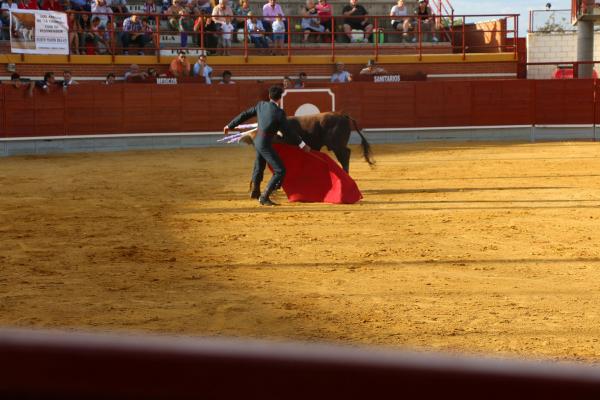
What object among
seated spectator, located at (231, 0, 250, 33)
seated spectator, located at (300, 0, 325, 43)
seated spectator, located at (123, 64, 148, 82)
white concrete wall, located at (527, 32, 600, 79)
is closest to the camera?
seated spectator, located at (123, 64, 148, 82)

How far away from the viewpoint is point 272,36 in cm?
2322

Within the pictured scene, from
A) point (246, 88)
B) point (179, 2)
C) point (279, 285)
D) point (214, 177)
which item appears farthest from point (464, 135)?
point (279, 285)

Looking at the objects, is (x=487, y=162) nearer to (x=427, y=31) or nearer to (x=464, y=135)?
(x=464, y=135)

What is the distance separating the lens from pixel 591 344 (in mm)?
4523

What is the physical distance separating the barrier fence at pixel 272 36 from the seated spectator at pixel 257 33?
1.0 inches

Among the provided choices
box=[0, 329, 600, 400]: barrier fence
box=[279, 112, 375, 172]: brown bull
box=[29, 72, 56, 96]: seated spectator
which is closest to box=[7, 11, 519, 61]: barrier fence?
box=[29, 72, 56, 96]: seated spectator

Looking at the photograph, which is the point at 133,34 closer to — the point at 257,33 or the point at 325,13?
the point at 257,33

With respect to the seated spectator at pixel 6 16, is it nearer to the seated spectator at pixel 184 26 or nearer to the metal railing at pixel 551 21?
the seated spectator at pixel 184 26

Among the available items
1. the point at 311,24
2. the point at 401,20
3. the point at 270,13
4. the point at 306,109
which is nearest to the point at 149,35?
the point at 270,13

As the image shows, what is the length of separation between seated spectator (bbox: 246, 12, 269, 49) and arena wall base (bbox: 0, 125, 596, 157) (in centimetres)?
317

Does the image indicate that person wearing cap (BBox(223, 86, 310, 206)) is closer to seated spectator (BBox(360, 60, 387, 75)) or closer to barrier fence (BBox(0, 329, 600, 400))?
barrier fence (BBox(0, 329, 600, 400))

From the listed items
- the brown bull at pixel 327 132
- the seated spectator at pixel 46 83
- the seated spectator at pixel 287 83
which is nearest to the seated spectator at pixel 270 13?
the seated spectator at pixel 287 83

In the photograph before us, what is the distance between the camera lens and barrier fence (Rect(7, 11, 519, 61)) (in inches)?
816

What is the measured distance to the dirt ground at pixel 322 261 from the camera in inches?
197
